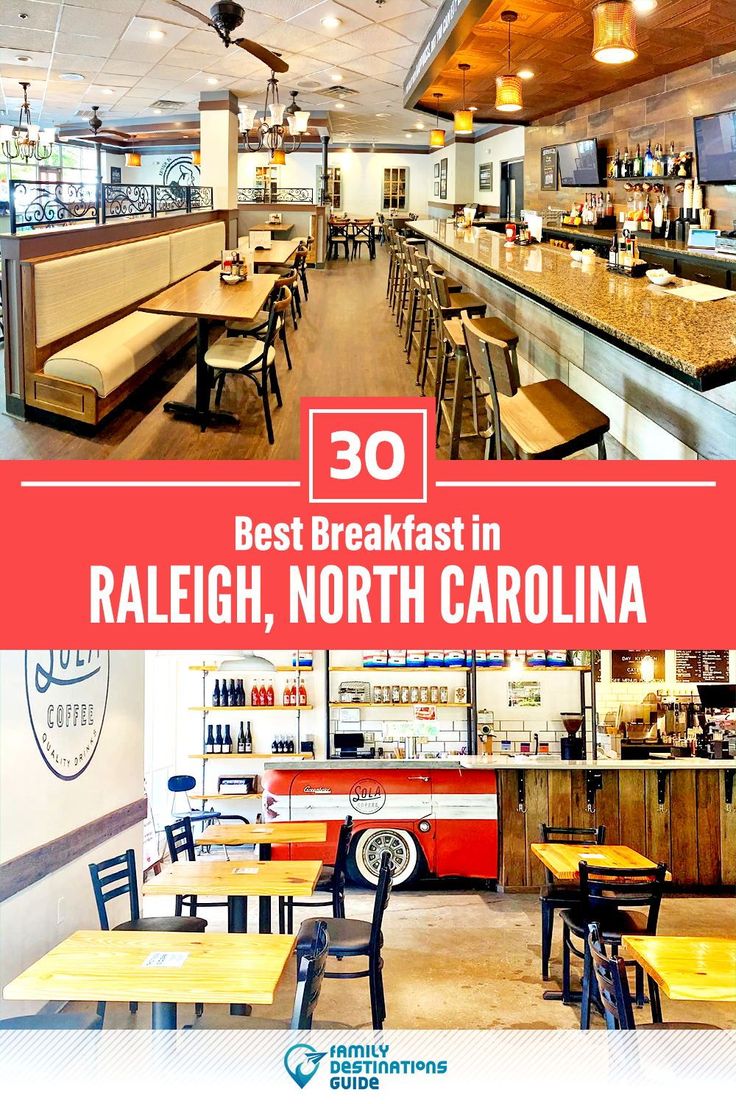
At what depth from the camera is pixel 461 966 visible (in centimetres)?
361

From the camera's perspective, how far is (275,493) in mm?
1874

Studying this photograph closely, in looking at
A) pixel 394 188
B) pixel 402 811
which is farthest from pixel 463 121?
pixel 394 188

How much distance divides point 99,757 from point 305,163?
13.3 meters

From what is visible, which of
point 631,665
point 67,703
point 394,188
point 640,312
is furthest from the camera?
point 394,188

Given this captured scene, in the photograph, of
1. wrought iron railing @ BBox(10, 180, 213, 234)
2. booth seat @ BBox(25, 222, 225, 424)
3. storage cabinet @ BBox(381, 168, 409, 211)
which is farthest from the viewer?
storage cabinet @ BBox(381, 168, 409, 211)

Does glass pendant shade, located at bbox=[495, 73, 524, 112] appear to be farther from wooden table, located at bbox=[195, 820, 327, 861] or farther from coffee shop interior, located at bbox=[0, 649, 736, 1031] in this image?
wooden table, located at bbox=[195, 820, 327, 861]

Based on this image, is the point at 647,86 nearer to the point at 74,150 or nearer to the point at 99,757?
the point at 99,757

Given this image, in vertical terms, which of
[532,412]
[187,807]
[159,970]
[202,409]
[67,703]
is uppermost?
[202,409]

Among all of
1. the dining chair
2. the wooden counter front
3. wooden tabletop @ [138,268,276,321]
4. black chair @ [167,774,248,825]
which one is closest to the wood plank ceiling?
wooden tabletop @ [138,268,276,321]

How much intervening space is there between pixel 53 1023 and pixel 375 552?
1.25 m

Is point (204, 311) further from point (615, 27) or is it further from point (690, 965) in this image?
point (690, 965)

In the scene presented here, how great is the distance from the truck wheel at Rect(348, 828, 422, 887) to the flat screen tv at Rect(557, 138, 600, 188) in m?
5.46

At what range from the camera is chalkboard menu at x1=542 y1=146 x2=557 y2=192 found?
8977mm

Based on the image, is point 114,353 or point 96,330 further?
point 96,330
